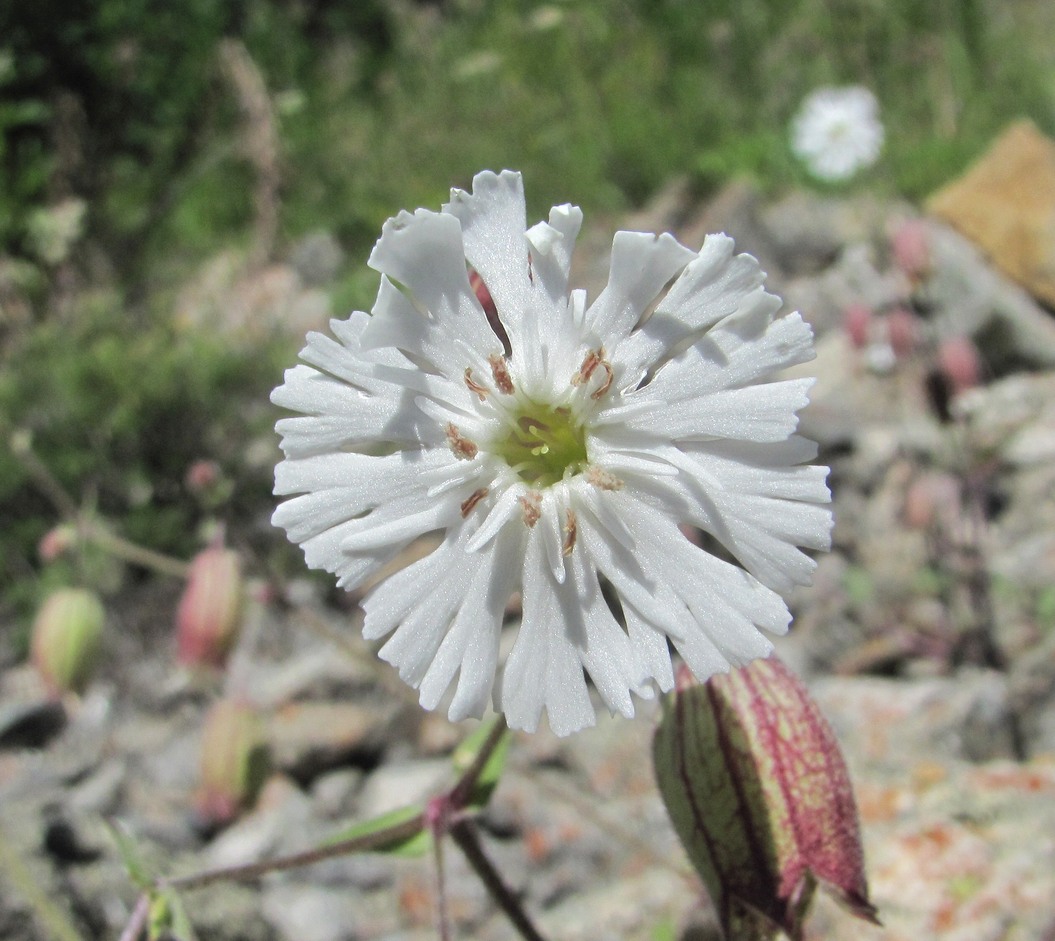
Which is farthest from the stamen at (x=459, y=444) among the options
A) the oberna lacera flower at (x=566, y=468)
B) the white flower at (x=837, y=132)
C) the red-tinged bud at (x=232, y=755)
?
the white flower at (x=837, y=132)

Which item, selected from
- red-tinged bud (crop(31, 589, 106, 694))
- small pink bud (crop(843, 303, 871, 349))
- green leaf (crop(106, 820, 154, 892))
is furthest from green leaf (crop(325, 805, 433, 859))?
small pink bud (crop(843, 303, 871, 349))

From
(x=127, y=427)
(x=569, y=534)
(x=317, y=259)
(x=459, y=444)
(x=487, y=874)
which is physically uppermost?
(x=317, y=259)

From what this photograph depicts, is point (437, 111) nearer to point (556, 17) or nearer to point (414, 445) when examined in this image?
point (556, 17)

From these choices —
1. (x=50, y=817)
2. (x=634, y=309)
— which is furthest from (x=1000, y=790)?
Answer: (x=50, y=817)

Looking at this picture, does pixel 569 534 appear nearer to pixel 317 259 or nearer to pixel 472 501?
pixel 472 501

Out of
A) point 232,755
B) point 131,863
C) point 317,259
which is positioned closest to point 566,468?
point 131,863

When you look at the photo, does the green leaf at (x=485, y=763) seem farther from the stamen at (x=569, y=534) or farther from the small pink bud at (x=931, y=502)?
the small pink bud at (x=931, y=502)
